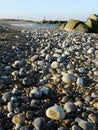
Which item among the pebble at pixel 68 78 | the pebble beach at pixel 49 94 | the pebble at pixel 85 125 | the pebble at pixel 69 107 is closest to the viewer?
the pebble at pixel 85 125

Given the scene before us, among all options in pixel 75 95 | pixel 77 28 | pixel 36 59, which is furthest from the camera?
pixel 77 28

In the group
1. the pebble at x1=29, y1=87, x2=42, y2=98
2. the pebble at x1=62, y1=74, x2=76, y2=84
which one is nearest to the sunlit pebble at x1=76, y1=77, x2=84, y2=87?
the pebble at x1=62, y1=74, x2=76, y2=84

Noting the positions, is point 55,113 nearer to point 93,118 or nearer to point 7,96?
point 93,118

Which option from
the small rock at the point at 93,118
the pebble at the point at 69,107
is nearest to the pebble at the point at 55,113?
the pebble at the point at 69,107

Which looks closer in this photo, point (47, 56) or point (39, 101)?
point (39, 101)

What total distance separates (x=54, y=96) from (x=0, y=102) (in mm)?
974

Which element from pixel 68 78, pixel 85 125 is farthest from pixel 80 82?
pixel 85 125

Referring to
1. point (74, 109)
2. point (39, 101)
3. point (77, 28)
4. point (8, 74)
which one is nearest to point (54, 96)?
point (39, 101)

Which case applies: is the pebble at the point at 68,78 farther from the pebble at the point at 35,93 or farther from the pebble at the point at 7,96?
the pebble at the point at 7,96

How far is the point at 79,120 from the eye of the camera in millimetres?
4242

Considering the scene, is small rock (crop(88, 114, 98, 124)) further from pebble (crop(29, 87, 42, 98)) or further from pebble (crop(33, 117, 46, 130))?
pebble (crop(29, 87, 42, 98))

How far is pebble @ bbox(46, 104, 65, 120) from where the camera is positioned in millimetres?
4320

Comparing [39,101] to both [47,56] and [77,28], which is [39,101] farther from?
[77,28]

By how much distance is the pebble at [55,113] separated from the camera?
170 inches
